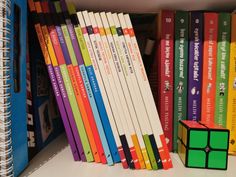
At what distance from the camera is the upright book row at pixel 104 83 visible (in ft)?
1.68

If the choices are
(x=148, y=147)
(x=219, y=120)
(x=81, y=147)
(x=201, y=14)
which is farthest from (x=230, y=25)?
(x=81, y=147)

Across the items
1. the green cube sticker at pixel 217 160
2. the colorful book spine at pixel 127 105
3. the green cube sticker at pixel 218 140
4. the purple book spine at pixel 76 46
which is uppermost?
the purple book spine at pixel 76 46

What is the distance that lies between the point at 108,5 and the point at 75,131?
0.31 metres

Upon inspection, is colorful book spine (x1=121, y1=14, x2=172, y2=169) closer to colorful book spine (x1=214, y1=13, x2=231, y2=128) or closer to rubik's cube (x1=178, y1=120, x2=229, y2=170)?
rubik's cube (x1=178, y1=120, x2=229, y2=170)

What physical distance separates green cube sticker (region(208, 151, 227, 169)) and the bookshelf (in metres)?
0.01

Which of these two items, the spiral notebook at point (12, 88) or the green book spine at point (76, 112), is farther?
the green book spine at point (76, 112)

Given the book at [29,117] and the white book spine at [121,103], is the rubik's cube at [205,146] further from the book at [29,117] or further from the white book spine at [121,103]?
the book at [29,117]

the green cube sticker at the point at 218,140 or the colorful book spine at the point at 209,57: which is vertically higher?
the colorful book spine at the point at 209,57

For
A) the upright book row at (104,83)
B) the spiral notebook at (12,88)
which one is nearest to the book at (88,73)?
the upright book row at (104,83)

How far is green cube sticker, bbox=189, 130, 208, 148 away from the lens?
0.49 meters

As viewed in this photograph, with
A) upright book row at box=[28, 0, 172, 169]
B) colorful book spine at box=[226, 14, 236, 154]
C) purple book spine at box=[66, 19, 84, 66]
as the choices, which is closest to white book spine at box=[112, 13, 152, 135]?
upright book row at box=[28, 0, 172, 169]

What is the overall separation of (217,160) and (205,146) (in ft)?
0.13

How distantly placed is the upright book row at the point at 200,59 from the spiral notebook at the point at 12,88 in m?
0.30

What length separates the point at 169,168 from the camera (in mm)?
510
